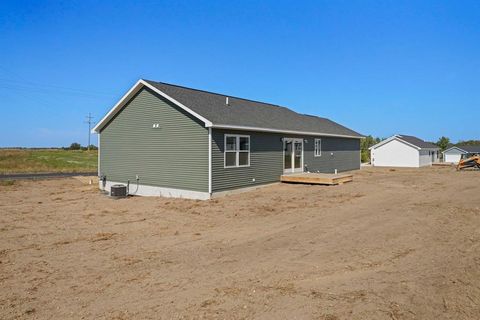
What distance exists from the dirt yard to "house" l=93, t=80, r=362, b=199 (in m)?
2.53

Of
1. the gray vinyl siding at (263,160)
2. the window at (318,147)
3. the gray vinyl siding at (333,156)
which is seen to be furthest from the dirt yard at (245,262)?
the window at (318,147)

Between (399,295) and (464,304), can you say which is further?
(399,295)

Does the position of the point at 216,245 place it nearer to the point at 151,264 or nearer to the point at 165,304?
the point at 151,264

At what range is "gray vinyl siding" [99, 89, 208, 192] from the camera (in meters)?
14.4

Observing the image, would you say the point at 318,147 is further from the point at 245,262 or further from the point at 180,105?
the point at 245,262

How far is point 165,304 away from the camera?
14.9 feet

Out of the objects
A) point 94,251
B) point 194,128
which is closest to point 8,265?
point 94,251

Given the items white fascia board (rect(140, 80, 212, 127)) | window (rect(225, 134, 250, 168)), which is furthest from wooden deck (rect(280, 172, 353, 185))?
white fascia board (rect(140, 80, 212, 127))

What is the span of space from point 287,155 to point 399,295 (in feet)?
48.6

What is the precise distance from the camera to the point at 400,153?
41.3 metres

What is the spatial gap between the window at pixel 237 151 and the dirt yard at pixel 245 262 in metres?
3.02

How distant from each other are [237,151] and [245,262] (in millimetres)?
9351

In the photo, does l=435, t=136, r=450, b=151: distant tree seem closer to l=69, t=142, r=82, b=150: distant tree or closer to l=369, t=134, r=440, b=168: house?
l=369, t=134, r=440, b=168: house

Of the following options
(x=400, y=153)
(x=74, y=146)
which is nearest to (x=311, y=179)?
(x=400, y=153)
